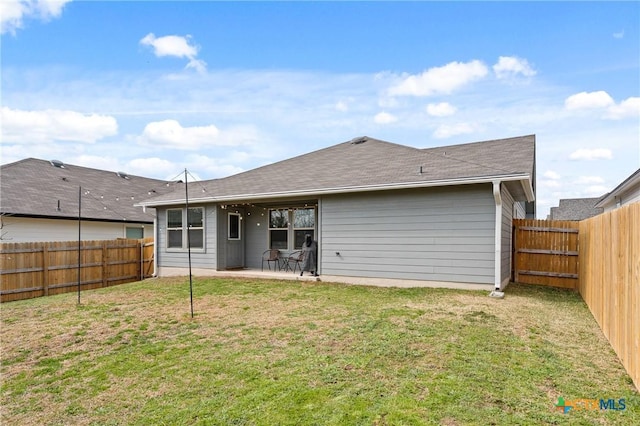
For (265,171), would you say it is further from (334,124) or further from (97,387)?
(97,387)

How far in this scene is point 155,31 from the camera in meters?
10.8

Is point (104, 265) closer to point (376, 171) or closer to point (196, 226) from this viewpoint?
point (196, 226)

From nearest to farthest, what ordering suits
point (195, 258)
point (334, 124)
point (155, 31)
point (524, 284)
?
1. point (524, 284)
2. point (155, 31)
3. point (195, 258)
4. point (334, 124)

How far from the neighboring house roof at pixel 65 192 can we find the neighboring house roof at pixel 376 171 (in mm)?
4159

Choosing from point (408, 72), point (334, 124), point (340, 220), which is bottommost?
point (340, 220)

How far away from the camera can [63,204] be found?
14281mm

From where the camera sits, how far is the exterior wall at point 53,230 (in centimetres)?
1234

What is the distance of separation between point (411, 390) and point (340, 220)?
21.5ft

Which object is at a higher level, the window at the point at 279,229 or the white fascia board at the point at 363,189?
the white fascia board at the point at 363,189

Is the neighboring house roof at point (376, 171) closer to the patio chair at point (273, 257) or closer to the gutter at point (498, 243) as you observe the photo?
the gutter at point (498, 243)

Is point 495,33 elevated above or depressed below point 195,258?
above

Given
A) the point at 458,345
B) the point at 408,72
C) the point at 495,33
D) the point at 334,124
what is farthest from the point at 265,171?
the point at 458,345

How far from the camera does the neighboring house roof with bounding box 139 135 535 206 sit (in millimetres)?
8141

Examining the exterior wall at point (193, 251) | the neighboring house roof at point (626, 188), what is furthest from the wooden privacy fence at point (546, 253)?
the exterior wall at point (193, 251)
